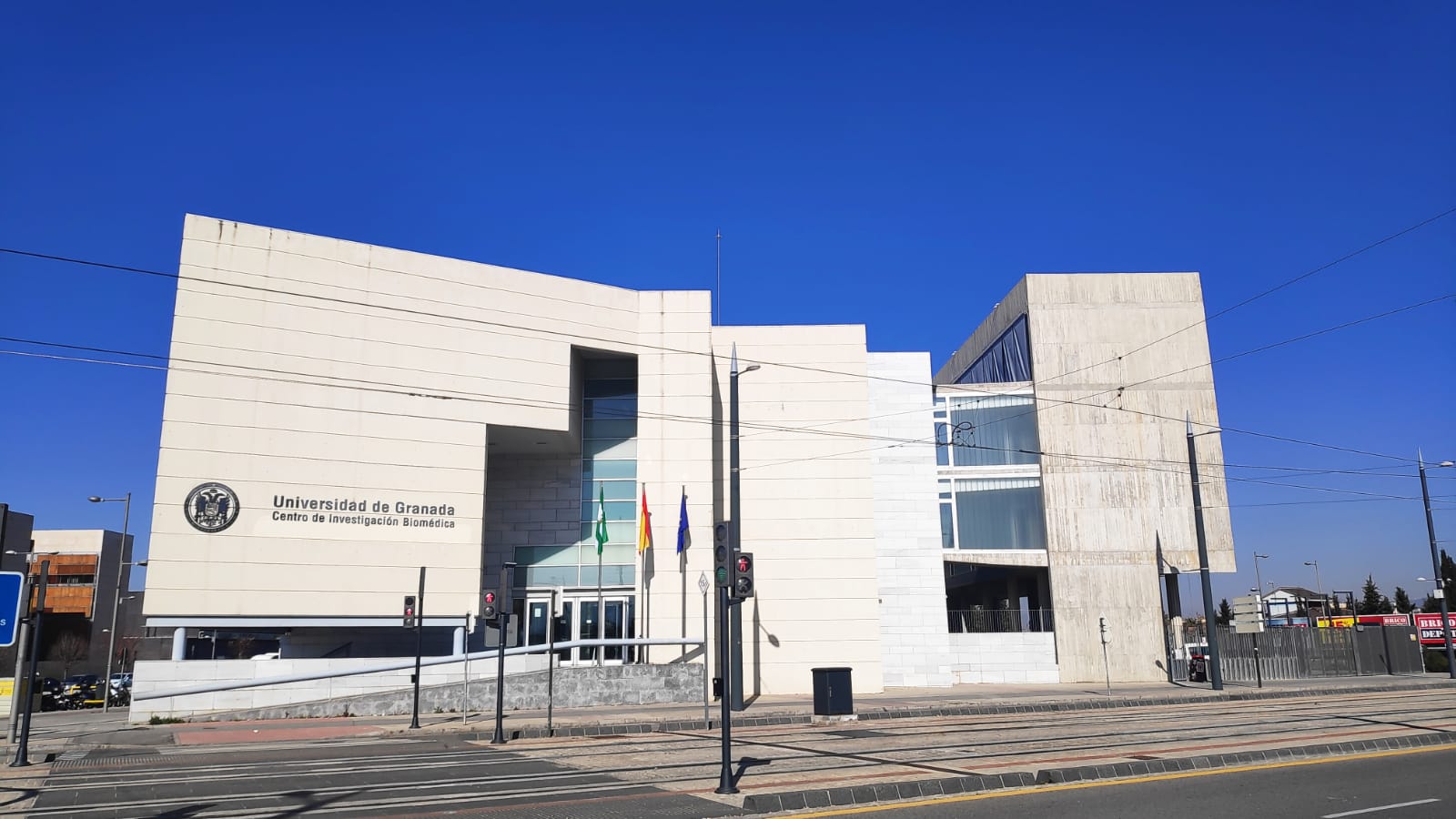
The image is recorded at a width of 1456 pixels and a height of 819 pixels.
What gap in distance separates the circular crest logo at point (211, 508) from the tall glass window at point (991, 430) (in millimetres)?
27863

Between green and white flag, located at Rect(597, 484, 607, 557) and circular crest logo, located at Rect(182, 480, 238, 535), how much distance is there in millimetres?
11294

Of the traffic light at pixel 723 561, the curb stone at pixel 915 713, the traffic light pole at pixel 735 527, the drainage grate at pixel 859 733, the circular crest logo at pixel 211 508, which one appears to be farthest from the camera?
the circular crest logo at pixel 211 508

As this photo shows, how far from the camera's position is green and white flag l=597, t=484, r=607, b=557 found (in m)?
32.6

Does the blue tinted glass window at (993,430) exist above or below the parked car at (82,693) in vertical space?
above

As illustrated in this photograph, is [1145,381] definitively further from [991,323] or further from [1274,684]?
[1274,684]

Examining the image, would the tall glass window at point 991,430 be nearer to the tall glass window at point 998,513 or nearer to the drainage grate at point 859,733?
the tall glass window at point 998,513

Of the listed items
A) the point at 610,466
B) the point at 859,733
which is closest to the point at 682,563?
the point at 610,466

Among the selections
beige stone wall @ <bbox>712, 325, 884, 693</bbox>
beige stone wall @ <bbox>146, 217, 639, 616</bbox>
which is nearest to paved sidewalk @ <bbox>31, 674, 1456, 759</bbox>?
beige stone wall @ <bbox>712, 325, 884, 693</bbox>

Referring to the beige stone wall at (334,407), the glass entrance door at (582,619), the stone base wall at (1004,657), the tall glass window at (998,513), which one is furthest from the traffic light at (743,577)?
the tall glass window at (998,513)

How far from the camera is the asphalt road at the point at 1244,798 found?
10.5m

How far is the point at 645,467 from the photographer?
32938mm

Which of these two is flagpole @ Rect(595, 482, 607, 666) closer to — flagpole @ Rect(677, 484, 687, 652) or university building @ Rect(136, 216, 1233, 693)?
university building @ Rect(136, 216, 1233, 693)

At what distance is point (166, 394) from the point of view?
27.8 meters

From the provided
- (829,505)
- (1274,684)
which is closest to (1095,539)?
(1274,684)
